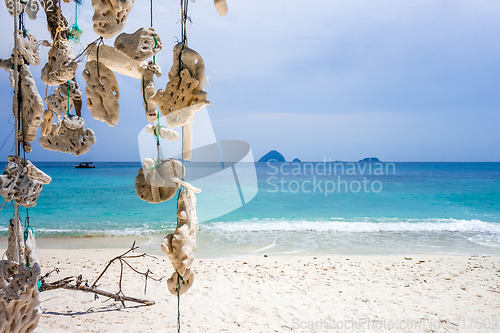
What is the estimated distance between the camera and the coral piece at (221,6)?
4.26 ft

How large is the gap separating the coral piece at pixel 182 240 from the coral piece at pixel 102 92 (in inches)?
20.9

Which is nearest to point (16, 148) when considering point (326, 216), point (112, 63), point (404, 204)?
point (112, 63)

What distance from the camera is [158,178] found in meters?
1.42

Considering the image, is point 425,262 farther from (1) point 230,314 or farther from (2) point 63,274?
(2) point 63,274

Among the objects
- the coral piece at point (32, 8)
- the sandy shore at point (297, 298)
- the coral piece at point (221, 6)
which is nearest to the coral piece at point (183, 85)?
the coral piece at point (221, 6)

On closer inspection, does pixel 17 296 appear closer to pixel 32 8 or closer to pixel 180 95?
pixel 180 95

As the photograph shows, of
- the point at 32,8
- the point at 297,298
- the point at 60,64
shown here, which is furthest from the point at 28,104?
the point at 297,298

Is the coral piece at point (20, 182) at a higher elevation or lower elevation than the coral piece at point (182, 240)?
higher

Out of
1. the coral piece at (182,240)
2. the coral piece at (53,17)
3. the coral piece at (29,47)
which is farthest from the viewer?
the coral piece at (53,17)

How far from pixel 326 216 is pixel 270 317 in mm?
9785

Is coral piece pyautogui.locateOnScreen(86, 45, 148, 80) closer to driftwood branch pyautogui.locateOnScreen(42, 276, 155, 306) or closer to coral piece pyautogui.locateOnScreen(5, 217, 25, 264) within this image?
coral piece pyautogui.locateOnScreen(5, 217, 25, 264)

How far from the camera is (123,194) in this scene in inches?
736

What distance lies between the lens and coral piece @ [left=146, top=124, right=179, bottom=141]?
5.14 feet

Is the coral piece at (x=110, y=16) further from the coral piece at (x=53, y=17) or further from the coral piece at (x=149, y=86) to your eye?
the coral piece at (x=53, y=17)
